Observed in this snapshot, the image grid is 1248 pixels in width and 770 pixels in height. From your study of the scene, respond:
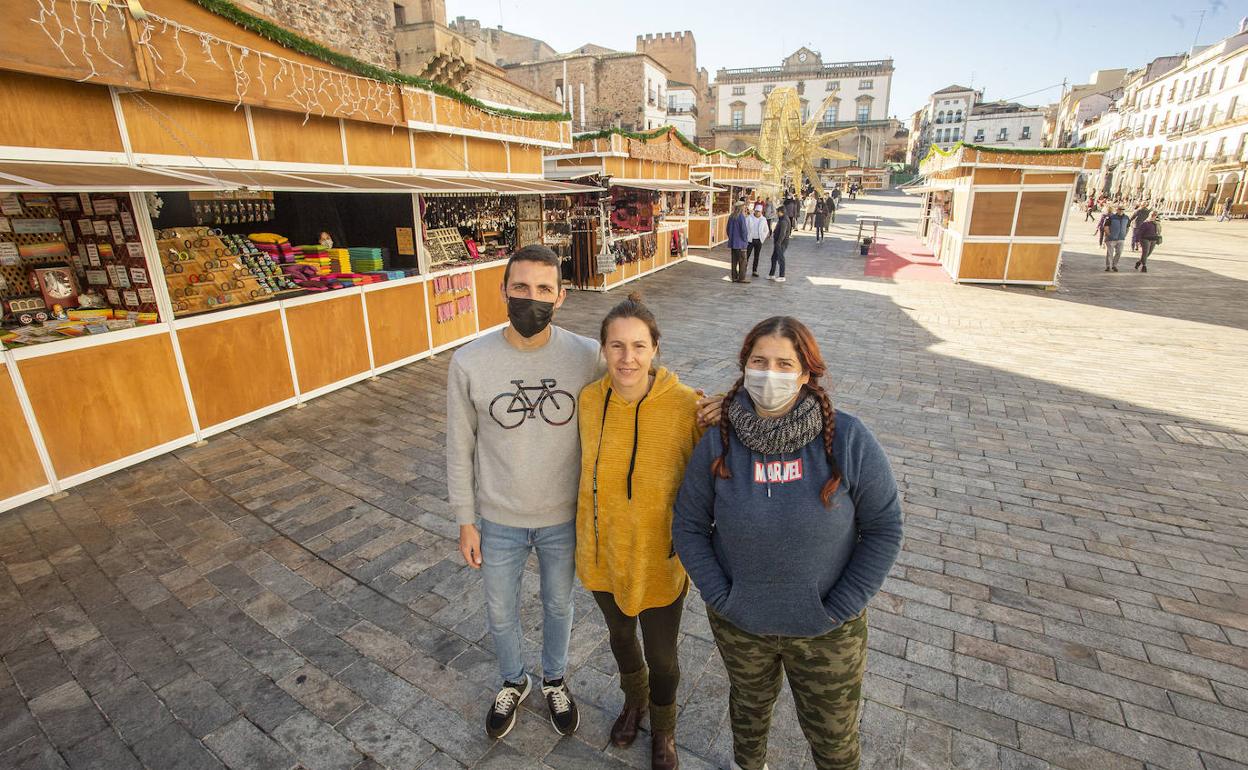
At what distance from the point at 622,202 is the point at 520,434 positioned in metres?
14.5

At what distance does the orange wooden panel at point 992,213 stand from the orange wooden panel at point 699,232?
10.6 m

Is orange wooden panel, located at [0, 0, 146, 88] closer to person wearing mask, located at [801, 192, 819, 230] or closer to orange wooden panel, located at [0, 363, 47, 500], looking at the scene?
orange wooden panel, located at [0, 363, 47, 500]

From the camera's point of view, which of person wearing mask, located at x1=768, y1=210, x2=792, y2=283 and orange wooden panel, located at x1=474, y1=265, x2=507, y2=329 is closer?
orange wooden panel, located at x1=474, y1=265, x2=507, y2=329

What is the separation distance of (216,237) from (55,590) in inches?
156

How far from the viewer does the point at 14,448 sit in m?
4.55

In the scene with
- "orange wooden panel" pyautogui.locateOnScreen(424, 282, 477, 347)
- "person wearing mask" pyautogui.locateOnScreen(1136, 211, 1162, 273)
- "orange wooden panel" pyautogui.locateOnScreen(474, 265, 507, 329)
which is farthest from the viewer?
"person wearing mask" pyautogui.locateOnScreen(1136, 211, 1162, 273)

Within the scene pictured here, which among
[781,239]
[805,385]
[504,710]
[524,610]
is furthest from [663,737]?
[781,239]

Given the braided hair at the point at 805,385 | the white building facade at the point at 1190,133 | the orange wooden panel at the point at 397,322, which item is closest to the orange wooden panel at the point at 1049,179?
the orange wooden panel at the point at 397,322

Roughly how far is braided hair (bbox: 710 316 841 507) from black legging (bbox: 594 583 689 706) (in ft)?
2.32

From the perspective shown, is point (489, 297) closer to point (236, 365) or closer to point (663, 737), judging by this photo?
point (236, 365)

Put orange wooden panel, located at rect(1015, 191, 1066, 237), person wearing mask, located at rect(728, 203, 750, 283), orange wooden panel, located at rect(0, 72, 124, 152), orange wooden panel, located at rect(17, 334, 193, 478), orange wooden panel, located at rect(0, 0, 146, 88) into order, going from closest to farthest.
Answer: orange wooden panel, located at rect(0, 0, 146, 88) → orange wooden panel, located at rect(0, 72, 124, 152) → orange wooden panel, located at rect(17, 334, 193, 478) → orange wooden panel, located at rect(1015, 191, 1066, 237) → person wearing mask, located at rect(728, 203, 750, 283)

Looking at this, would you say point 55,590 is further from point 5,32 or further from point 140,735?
point 5,32

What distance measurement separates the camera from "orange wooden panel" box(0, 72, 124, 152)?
14.5ft

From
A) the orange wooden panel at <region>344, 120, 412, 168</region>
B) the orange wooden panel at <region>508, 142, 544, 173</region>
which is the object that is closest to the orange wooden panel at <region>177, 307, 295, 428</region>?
the orange wooden panel at <region>344, 120, 412, 168</region>
